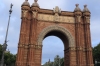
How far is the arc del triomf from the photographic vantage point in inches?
770

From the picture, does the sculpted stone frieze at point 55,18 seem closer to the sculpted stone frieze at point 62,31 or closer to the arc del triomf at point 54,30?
the arc del triomf at point 54,30

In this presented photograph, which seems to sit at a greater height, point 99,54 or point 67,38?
point 67,38

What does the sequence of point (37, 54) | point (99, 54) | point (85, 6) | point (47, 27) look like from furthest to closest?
point (99, 54), point (85, 6), point (47, 27), point (37, 54)

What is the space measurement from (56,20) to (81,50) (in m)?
5.97

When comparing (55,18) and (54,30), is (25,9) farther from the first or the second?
(54,30)

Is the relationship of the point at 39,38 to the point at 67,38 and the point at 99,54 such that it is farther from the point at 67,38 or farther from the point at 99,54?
the point at 99,54

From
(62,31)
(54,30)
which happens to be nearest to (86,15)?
(62,31)

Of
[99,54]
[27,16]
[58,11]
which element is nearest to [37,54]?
[27,16]

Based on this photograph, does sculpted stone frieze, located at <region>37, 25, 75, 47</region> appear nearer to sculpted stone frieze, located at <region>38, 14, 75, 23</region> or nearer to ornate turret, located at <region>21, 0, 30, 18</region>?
sculpted stone frieze, located at <region>38, 14, 75, 23</region>

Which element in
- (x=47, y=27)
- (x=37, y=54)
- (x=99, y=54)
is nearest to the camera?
(x=37, y=54)

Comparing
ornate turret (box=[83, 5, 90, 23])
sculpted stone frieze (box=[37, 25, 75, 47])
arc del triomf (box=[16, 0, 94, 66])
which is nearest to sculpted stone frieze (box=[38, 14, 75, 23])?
arc del triomf (box=[16, 0, 94, 66])

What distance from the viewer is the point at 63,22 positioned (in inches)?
861

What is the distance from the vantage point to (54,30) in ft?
70.4

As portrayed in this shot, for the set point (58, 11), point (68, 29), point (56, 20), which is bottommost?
point (68, 29)
